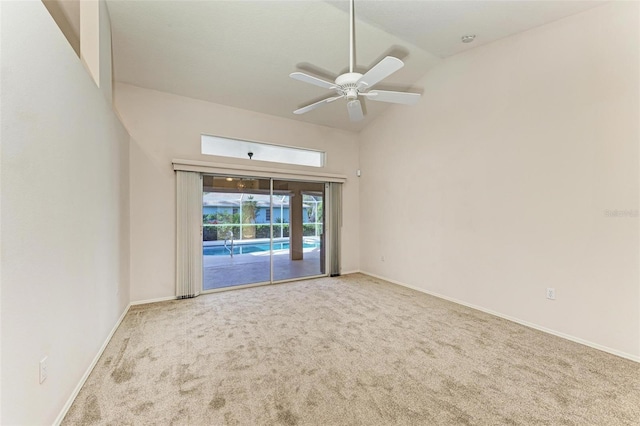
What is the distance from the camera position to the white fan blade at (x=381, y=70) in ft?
6.58

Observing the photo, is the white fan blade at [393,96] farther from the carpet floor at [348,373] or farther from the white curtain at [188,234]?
the white curtain at [188,234]

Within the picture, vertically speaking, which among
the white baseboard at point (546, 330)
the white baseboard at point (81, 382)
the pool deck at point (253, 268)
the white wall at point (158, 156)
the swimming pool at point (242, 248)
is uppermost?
the white wall at point (158, 156)

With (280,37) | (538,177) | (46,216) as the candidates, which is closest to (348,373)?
(46,216)

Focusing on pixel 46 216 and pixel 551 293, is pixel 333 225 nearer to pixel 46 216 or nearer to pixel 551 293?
pixel 551 293

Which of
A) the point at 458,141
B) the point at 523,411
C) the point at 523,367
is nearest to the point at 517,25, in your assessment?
the point at 458,141

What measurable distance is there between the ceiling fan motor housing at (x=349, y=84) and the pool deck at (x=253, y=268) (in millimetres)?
3491

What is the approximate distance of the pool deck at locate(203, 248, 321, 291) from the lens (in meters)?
4.68

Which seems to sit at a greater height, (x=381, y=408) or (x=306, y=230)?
(x=306, y=230)

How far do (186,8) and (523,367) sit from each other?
16.1 feet

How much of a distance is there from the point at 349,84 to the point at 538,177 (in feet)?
8.52

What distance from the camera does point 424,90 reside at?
14.6ft

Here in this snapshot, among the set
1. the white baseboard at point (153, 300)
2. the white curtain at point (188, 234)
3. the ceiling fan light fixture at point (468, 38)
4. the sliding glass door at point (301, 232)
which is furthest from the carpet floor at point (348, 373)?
the ceiling fan light fixture at point (468, 38)

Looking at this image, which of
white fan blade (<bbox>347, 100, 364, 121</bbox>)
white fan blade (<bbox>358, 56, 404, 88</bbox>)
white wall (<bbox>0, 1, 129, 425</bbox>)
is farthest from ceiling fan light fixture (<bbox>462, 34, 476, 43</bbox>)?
white wall (<bbox>0, 1, 129, 425</bbox>)

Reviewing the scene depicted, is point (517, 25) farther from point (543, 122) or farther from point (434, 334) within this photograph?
point (434, 334)
